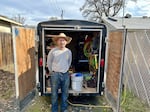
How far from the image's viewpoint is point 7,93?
6.42 metres

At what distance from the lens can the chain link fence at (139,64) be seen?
5418 millimetres

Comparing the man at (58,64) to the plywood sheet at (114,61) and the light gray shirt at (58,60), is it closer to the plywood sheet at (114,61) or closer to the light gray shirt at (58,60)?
the light gray shirt at (58,60)

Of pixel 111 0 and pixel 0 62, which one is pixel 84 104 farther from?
pixel 111 0

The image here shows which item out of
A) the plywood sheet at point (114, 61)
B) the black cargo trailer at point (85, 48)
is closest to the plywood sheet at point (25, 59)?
the black cargo trailer at point (85, 48)

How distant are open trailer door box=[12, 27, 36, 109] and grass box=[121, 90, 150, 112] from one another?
266cm

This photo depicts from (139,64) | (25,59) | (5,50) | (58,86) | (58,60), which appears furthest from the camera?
(5,50)

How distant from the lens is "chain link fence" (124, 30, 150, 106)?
542 centimetres

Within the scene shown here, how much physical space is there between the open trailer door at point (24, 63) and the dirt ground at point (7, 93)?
0.62m

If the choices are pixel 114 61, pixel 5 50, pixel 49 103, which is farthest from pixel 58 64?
pixel 5 50

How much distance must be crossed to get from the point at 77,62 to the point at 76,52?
0.38 m

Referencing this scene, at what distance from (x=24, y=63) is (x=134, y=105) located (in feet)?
10.8

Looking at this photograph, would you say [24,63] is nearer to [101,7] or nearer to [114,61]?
[114,61]

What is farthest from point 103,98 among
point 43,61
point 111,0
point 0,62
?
point 111,0

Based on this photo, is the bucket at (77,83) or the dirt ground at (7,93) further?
the bucket at (77,83)
